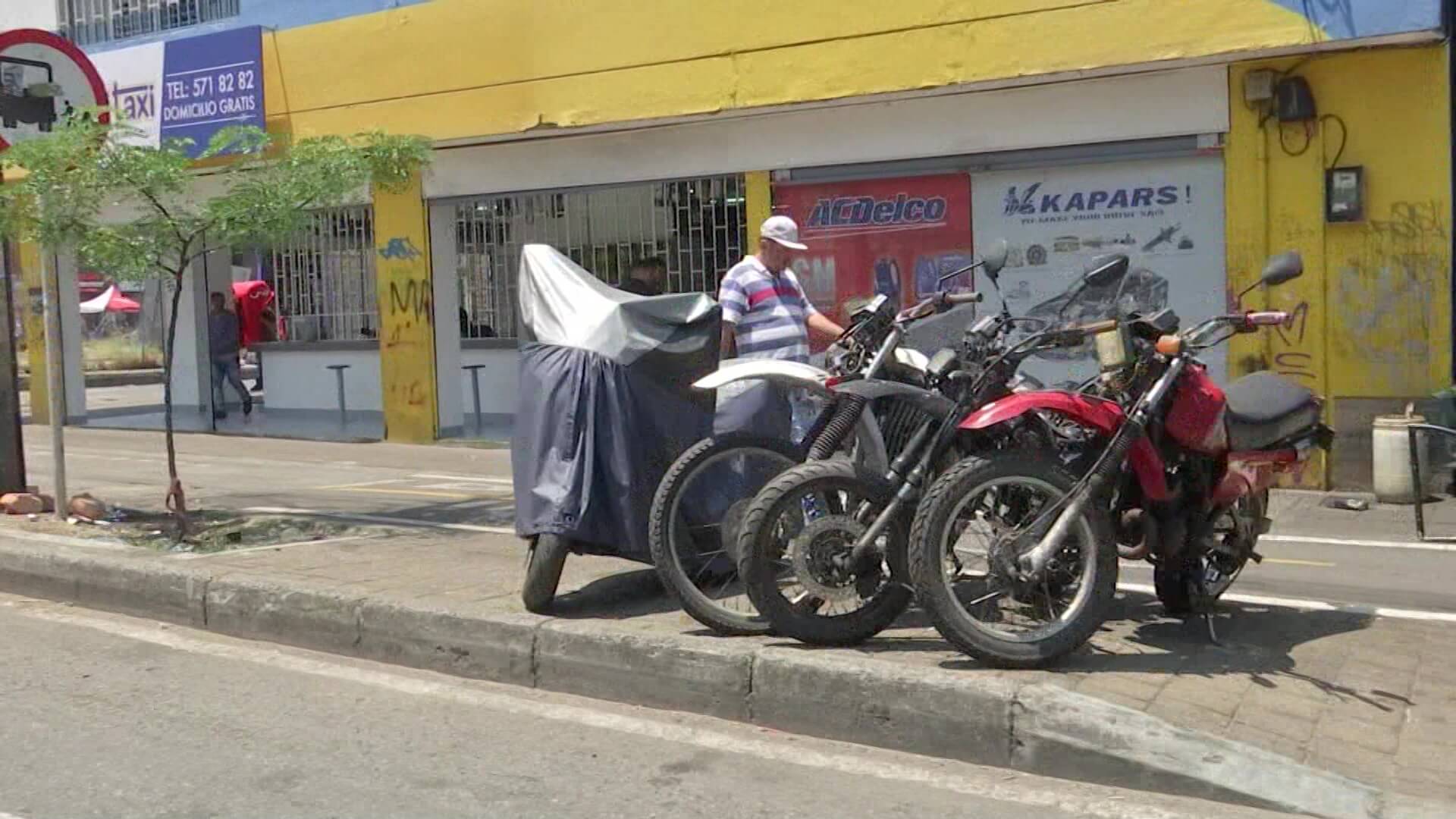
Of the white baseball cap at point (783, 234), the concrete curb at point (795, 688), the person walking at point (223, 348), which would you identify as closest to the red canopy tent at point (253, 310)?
the person walking at point (223, 348)

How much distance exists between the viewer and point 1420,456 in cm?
928

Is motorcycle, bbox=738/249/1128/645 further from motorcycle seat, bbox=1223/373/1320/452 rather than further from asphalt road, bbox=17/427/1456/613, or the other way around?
asphalt road, bbox=17/427/1456/613

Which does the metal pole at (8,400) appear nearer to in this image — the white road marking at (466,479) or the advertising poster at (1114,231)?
the white road marking at (466,479)

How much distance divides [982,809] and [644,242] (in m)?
11.6

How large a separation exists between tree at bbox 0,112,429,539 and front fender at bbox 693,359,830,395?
3744 millimetres

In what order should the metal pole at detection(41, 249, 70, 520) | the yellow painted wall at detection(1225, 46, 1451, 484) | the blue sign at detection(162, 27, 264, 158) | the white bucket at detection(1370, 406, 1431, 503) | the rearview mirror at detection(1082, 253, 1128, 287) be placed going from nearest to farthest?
the rearview mirror at detection(1082, 253, 1128, 287) < the metal pole at detection(41, 249, 70, 520) < the white bucket at detection(1370, 406, 1431, 503) < the yellow painted wall at detection(1225, 46, 1451, 484) < the blue sign at detection(162, 27, 264, 158)

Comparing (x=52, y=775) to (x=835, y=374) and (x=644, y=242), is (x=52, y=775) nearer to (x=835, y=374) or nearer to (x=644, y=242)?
(x=835, y=374)

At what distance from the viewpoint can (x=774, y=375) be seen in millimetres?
5594

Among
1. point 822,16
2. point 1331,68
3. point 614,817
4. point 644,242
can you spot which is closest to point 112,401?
point 644,242

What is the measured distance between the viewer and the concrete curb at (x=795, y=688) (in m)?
4.45

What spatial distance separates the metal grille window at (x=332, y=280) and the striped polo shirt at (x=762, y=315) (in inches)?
450

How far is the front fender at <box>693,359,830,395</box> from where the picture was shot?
5.59m

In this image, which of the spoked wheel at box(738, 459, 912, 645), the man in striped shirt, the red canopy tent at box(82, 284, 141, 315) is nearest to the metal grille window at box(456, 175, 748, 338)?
the man in striped shirt

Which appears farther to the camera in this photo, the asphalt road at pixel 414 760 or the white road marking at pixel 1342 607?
the white road marking at pixel 1342 607
